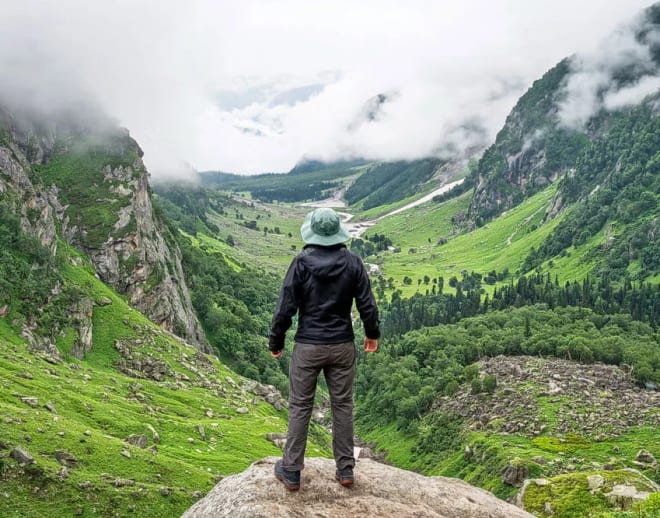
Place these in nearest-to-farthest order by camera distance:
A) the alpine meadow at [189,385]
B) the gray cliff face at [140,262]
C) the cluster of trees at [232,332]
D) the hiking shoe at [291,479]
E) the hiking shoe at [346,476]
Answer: the hiking shoe at [291,479], the hiking shoe at [346,476], the alpine meadow at [189,385], the gray cliff face at [140,262], the cluster of trees at [232,332]

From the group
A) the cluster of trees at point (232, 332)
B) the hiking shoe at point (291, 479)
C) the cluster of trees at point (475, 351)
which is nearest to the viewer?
the hiking shoe at point (291, 479)

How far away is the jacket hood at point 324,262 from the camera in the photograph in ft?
53.0

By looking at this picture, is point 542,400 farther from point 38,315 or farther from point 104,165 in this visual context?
point 104,165

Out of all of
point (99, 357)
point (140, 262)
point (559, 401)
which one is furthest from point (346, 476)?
point (559, 401)

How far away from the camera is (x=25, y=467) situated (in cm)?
3700

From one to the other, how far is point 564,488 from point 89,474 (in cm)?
3360

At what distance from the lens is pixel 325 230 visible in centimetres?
1652

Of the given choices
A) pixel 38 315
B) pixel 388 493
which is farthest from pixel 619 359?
pixel 388 493

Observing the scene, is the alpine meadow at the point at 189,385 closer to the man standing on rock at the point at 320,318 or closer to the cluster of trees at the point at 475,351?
the cluster of trees at the point at 475,351

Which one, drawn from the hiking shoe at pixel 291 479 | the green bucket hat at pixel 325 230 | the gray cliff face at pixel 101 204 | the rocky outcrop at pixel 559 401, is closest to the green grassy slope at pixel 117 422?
the gray cliff face at pixel 101 204

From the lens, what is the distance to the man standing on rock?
16.3 meters

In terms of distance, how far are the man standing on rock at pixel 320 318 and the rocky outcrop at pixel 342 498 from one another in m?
0.79

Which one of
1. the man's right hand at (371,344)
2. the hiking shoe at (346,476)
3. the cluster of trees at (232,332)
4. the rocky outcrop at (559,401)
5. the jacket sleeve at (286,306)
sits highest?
the jacket sleeve at (286,306)

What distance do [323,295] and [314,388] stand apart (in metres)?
2.84
